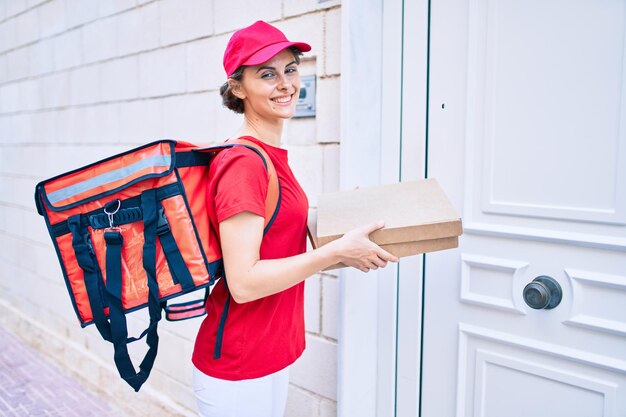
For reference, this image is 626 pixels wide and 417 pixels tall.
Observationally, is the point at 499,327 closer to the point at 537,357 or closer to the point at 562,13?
the point at 537,357

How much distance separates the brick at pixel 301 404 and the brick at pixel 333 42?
4.70 feet

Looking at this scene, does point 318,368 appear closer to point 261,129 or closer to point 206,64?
point 261,129

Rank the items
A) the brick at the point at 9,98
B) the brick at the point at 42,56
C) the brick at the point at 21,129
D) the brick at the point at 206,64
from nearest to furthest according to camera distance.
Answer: the brick at the point at 206,64
the brick at the point at 42,56
the brick at the point at 21,129
the brick at the point at 9,98

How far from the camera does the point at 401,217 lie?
4.60 feet

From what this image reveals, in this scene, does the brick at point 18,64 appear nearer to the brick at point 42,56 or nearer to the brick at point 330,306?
the brick at point 42,56

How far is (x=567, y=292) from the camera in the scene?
167cm

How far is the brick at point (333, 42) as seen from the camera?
6.84 ft

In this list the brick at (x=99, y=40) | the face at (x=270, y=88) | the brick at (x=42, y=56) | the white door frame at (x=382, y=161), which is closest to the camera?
the face at (x=270, y=88)

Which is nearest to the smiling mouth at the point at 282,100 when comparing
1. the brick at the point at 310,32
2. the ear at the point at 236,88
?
the ear at the point at 236,88

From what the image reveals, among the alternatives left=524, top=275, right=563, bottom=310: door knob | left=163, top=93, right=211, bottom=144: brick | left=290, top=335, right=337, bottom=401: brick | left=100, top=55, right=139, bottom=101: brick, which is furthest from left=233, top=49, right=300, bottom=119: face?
left=100, top=55, right=139, bottom=101: brick

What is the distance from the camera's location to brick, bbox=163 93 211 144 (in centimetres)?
277

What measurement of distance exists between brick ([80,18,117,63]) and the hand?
2.65 meters

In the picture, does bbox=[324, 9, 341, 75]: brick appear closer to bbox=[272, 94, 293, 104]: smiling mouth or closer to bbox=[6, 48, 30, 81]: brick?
bbox=[272, 94, 293, 104]: smiling mouth

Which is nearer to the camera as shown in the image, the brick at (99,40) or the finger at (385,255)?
the finger at (385,255)
